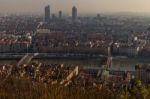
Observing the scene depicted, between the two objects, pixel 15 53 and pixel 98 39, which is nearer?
pixel 15 53

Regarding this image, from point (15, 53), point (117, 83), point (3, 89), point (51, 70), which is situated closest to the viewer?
point (3, 89)

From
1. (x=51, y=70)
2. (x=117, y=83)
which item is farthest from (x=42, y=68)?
(x=117, y=83)

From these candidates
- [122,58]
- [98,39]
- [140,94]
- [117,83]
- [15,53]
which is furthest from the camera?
[98,39]

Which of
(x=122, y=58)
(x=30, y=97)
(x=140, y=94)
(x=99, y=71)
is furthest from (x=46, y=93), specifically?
(x=122, y=58)

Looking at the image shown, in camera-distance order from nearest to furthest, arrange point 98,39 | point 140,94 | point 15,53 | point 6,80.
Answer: point 140,94 → point 6,80 → point 15,53 → point 98,39

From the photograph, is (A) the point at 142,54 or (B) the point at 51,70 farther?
(A) the point at 142,54

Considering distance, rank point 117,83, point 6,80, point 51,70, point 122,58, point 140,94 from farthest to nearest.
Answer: point 122,58 < point 51,70 < point 117,83 < point 6,80 < point 140,94

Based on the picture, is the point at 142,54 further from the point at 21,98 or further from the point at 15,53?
the point at 21,98

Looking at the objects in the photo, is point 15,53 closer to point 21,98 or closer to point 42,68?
point 42,68

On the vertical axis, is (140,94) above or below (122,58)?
above
